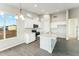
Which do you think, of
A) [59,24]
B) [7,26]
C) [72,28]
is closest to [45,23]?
[59,24]

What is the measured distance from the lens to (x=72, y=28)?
7426 millimetres

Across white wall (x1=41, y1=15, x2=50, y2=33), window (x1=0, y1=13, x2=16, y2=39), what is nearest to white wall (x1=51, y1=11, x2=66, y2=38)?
white wall (x1=41, y1=15, x2=50, y2=33)

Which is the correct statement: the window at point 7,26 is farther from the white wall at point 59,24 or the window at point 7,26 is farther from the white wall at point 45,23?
the white wall at point 59,24

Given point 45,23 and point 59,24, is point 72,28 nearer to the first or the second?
point 59,24

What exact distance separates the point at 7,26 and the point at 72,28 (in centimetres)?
600

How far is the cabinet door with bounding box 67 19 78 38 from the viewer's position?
723 cm

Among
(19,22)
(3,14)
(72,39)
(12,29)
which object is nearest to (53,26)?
(72,39)

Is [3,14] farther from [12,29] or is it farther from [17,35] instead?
[17,35]

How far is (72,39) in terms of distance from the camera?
294 inches

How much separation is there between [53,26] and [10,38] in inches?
221

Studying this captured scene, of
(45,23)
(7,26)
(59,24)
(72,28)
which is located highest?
(45,23)

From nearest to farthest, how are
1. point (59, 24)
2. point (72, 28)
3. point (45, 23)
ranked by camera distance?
point (72, 28)
point (59, 24)
point (45, 23)

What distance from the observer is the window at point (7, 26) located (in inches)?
181

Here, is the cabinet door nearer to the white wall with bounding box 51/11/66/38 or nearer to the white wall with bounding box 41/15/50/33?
the white wall with bounding box 51/11/66/38
